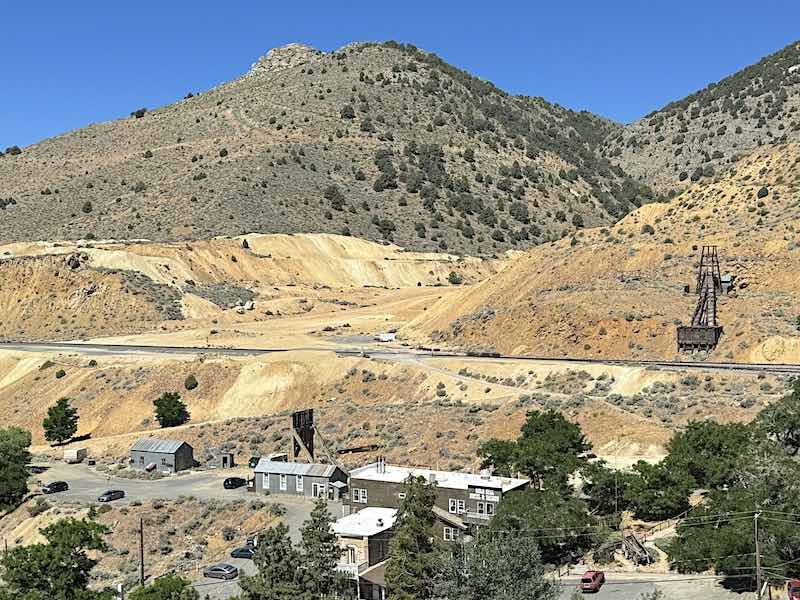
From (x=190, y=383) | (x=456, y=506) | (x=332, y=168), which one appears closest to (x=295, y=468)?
(x=456, y=506)

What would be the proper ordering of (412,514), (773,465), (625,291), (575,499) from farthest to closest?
1. (625,291)
2. (575,499)
3. (773,465)
4. (412,514)

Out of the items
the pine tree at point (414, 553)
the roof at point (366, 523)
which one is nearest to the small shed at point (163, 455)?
the roof at point (366, 523)

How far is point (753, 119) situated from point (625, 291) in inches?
3666

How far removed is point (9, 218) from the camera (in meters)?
127

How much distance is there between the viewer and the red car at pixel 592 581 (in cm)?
3088

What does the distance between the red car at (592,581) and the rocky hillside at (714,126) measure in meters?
106

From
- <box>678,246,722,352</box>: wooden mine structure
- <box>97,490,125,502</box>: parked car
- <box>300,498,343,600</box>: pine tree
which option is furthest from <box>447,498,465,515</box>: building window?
<box>678,246,722,352</box>: wooden mine structure

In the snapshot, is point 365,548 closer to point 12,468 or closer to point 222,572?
point 222,572

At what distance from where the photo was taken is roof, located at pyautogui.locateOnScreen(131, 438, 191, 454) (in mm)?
54875

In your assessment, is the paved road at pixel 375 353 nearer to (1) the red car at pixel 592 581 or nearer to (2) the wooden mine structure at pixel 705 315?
(2) the wooden mine structure at pixel 705 315

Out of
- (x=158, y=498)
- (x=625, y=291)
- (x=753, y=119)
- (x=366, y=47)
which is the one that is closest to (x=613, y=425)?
(x=625, y=291)

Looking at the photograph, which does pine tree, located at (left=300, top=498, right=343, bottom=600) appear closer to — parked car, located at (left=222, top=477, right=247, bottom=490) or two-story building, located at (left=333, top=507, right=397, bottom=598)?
two-story building, located at (left=333, top=507, right=397, bottom=598)

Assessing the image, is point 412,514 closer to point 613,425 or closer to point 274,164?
Answer: point 613,425

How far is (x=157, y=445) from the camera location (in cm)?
5578
